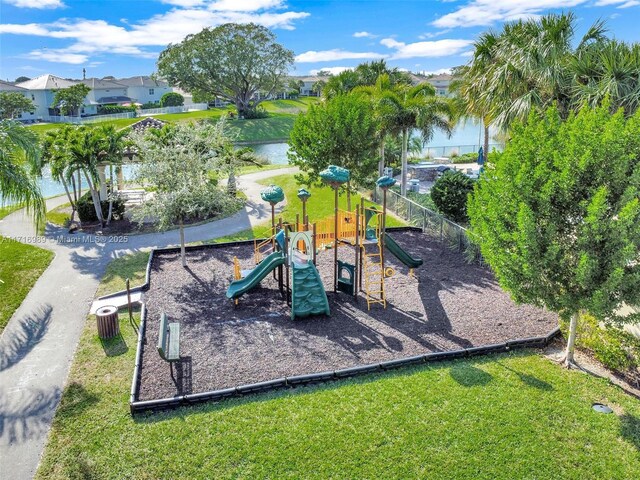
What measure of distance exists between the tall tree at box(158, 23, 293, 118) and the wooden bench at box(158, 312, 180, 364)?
63.3 meters

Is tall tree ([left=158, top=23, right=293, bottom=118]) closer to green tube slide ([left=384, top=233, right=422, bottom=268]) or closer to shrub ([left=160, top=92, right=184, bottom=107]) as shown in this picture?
shrub ([left=160, top=92, right=184, bottom=107])

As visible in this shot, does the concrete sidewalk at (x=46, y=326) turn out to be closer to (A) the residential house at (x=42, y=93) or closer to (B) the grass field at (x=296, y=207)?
(B) the grass field at (x=296, y=207)

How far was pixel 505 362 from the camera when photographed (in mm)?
9930

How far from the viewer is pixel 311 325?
11.7 m

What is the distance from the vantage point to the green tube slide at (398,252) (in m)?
13.6

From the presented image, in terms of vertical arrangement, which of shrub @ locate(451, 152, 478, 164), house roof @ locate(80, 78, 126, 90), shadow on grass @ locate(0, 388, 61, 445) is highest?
house roof @ locate(80, 78, 126, 90)

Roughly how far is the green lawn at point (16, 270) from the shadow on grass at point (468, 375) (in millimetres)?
10824

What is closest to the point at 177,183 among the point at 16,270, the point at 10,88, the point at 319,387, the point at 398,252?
the point at 16,270

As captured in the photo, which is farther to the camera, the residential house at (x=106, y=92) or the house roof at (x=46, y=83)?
the residential house at (x=106, y=92)

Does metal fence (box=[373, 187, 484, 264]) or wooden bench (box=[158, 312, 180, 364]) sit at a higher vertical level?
metal fence (box=[373, 187, 484, 264])

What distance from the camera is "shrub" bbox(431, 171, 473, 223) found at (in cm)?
1847

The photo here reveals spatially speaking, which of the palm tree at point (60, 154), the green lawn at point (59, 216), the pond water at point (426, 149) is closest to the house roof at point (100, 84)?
the pond water at point (426, 149)

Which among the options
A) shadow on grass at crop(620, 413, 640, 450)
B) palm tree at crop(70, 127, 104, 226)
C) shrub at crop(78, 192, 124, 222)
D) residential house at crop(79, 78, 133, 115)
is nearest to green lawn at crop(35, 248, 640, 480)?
shadow on grass at crop(620, 413, 640, 450)

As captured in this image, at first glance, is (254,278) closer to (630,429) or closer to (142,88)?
(630,429)
